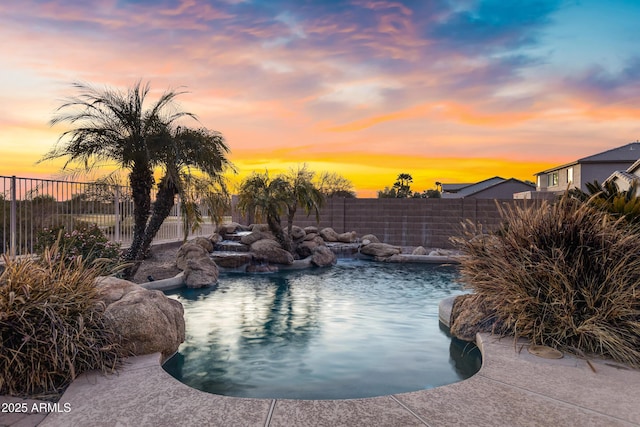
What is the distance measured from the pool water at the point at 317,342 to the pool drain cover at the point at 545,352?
2.30ft

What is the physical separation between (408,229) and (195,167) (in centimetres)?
1282

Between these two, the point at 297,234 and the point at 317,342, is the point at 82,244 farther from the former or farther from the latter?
the point at 297,234

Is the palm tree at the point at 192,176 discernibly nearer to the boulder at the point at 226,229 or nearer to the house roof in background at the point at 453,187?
the boulder at the point at 226,229

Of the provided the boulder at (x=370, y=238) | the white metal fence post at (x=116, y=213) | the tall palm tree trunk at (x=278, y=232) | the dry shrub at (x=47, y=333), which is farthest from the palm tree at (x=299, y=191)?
the dry shrub at (x=47, y=333)

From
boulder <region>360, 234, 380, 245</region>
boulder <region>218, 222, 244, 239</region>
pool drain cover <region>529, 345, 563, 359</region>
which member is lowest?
pool drain cover <region>529, 345, 563, 359</region>

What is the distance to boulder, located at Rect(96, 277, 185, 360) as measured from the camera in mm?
4625

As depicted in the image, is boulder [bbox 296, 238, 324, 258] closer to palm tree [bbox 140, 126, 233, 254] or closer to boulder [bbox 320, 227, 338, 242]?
boulder [bbox 320, 227, 338, 242]

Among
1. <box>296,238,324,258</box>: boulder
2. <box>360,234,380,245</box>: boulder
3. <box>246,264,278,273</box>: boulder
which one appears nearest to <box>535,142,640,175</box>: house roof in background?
<box>360,234,380,245</box>: boulder

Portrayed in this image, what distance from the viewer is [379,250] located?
17125 mm

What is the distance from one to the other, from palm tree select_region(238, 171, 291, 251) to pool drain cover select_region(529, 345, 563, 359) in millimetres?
11147

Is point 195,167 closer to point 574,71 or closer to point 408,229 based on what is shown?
point 574,71

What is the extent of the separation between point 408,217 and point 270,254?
27.8 feet

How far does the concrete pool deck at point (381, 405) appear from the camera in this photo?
10.0ft

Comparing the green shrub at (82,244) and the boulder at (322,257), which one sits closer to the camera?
the green shrub at (82,244)
